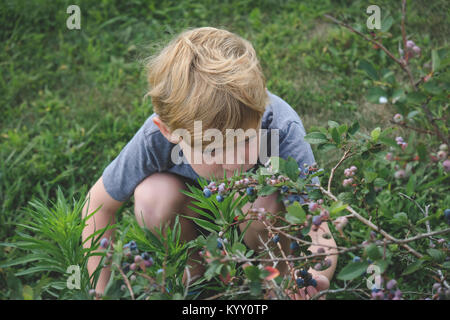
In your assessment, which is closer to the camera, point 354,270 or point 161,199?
point 354,270

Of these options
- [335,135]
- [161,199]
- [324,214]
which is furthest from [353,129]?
[161,199]

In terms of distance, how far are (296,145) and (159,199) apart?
1.71ft

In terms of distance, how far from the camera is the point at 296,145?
5.06 ft

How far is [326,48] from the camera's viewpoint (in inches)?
111

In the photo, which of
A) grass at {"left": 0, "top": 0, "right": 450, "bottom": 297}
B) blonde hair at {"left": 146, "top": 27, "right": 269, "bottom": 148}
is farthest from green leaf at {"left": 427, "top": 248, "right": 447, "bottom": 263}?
grass at {"left": 0, "top": 0, "right": 450, "bottom": 297}

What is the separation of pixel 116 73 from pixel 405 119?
2321mm

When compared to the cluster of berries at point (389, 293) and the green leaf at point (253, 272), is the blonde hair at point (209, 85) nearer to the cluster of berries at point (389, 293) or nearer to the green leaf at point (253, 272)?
the green leaf at point (253, 272)

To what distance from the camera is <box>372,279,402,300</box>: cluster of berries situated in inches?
34.9

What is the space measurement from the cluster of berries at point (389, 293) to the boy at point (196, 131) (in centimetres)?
24

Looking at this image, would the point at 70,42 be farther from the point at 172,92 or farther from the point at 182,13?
the point at 172,92

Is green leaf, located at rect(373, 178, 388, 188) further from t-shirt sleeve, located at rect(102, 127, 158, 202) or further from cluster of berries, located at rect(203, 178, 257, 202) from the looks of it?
t-shirt sleeve, located at rect(102, 127, 158, 202)

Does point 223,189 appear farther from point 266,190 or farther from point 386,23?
point 386,23

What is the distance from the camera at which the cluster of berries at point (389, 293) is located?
2.90 ft
